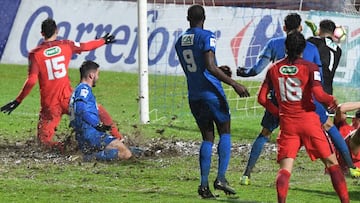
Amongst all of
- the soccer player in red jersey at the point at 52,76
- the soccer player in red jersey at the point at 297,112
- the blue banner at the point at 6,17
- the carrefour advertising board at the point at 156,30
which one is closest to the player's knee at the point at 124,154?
the soccer player in red jersey at the point at 52,76

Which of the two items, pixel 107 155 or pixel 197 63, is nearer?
pixel 197 63

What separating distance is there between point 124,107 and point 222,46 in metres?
2.84

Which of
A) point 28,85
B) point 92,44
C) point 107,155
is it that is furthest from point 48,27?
point 107,155

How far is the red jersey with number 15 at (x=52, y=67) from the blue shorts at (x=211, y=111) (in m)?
3.69

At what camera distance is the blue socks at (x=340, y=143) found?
12531 millimetres

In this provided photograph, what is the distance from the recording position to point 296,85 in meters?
10.4

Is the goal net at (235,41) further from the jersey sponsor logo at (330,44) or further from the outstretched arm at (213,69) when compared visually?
the outstretched arm at (213,69)

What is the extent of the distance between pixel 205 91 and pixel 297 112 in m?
1.66

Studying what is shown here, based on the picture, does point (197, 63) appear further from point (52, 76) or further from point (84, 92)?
point (52, 76)

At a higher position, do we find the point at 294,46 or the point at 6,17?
the point at 6,17

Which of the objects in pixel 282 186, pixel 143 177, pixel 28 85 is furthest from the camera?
pixel 28 85

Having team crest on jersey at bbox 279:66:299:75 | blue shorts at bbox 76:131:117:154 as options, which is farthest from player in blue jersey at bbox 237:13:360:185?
blue shorts at bbox 76:131:117:154

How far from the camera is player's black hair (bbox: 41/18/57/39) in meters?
14.9

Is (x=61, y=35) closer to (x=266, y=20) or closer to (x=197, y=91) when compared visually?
(x=266, y=20)
